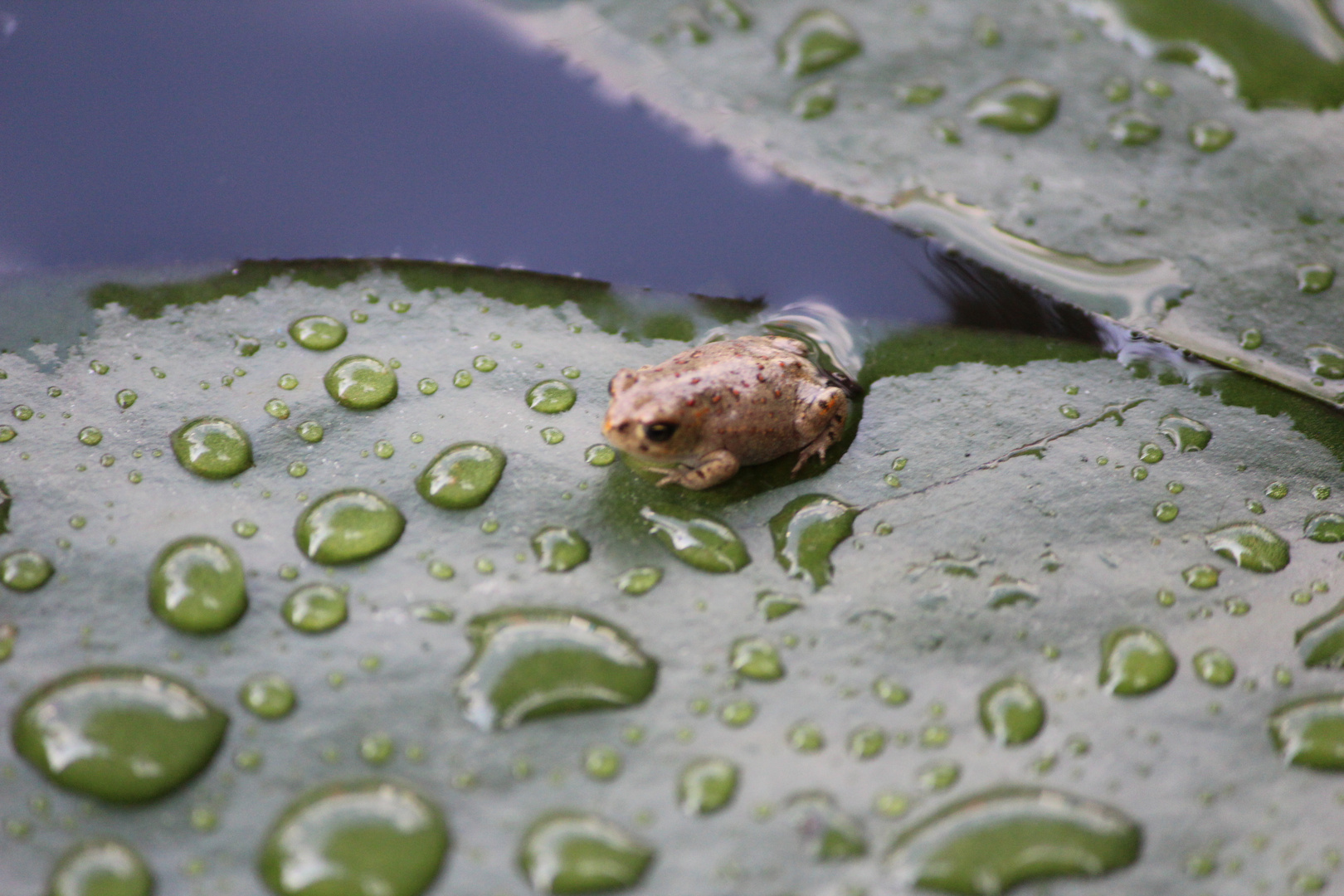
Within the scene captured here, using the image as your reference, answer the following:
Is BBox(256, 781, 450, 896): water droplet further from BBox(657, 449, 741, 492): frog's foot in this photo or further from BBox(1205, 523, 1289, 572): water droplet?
BBox(1205, 523, 1289, 572): water droplet

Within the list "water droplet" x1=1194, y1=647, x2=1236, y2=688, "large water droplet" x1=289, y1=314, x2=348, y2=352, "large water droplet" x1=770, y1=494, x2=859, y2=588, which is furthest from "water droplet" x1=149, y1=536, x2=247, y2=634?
"water droplet" x1=1194, y1=647, x2=1236, y2=688

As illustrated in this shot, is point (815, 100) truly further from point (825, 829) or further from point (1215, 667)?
point (825, 829)

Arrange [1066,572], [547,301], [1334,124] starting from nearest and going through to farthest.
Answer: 1. [1066,572]
2. [547,301]
3. [1334,124]

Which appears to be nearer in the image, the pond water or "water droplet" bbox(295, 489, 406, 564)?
"water droplet" bbox(295, 489, 406, 564)

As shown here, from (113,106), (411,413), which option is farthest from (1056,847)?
(113,106)

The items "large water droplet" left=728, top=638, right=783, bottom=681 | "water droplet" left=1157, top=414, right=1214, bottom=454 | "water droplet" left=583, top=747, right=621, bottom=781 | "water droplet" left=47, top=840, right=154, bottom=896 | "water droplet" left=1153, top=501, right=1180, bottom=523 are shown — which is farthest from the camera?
"water droplet" left=1157, top=414, right=1214, bottom=454

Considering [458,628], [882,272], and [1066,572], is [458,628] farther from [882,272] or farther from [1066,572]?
[882,272]

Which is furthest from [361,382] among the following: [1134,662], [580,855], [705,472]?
[1134,662]
